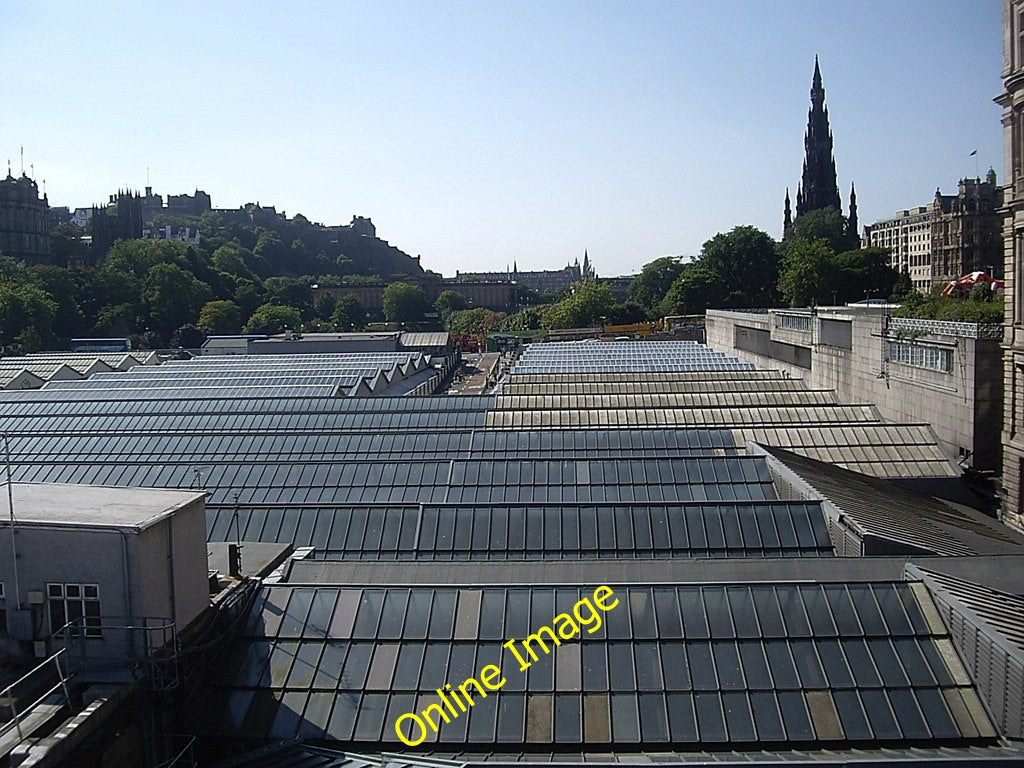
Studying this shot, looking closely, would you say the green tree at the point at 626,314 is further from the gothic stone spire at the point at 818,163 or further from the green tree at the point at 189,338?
the green tree at the point at 189,338

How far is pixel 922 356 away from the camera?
43.3 meters

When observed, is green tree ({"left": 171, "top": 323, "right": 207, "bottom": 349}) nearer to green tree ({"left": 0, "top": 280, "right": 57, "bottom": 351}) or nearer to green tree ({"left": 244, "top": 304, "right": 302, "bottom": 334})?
green tree ({"left": 244, "top": 304, "right": 302, "bottom": 334})

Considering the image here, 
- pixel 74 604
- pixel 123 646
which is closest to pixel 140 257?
pixel 74 604

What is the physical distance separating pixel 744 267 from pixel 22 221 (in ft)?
459

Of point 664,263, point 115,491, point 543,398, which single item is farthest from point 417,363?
point 664,263

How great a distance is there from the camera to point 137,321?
15725 centimetres

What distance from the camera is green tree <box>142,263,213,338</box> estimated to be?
15850cm

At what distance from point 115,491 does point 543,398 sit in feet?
128

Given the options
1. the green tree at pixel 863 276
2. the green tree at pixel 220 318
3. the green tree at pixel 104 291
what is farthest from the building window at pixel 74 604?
the green tree at pixel 104 291

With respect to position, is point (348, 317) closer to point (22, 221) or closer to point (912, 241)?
point (22, 221)

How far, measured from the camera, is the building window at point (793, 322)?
63.3 m

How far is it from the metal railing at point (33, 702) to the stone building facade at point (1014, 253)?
108ft

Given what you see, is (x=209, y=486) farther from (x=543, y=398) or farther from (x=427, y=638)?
(x=543, y=398)

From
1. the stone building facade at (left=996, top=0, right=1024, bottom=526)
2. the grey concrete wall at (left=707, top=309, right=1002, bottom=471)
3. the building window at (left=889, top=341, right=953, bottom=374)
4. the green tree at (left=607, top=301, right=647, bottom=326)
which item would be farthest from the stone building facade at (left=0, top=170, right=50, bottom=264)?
the stone building facade at (left=996, top=0, right=1024, bottom=526)
